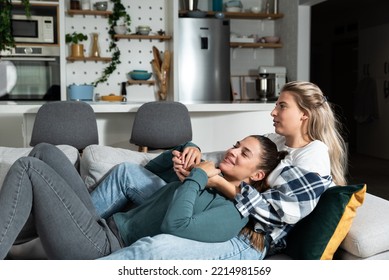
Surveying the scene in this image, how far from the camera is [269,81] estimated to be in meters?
6.27

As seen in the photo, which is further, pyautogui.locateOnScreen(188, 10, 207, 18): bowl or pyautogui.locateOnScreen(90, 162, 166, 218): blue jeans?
pyautogui.locateOnScreen(188, 10, 207, 18): bowl

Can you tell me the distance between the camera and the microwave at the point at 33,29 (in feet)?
19.3

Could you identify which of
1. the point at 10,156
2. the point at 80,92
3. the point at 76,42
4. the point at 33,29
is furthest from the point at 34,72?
the point at 10,156

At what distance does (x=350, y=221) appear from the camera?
6.11 feet

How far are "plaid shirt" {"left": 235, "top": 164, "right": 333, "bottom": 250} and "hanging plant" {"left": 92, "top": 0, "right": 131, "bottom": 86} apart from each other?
475cm

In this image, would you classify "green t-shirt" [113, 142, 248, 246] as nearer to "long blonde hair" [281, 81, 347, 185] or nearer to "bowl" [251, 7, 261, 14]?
"long blonde hair" [281, 81, 347, 185]

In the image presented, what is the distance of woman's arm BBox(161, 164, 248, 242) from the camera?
1.79 meters

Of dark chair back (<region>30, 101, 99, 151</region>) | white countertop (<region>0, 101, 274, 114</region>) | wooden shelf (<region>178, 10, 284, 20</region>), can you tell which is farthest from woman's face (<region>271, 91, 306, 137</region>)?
wooden shelf (<region>178, 10, 284, 20</region>)

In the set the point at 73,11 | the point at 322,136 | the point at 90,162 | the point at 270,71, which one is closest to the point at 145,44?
the point at 73,11

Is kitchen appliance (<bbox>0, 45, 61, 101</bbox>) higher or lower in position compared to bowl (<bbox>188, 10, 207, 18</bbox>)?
lower

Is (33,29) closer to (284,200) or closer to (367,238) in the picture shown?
(284,200)

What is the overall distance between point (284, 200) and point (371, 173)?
5.35m

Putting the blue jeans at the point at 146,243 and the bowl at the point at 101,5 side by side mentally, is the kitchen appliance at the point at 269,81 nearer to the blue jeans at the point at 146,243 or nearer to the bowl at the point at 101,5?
the bowl at the point at 101,5

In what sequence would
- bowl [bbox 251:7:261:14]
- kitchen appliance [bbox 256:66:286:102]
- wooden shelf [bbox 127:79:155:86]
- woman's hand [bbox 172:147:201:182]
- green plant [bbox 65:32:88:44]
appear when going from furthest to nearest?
1. bowl [bbox 251:7:261:14]
2. wooden shelf [bbox 127:79:155:86]
3. green plant [bbox 65:32:88:44]
4. kitchen appliance [bbox 256:66:286:102]
5. woman's hand [bbox 172:147:201:182]
